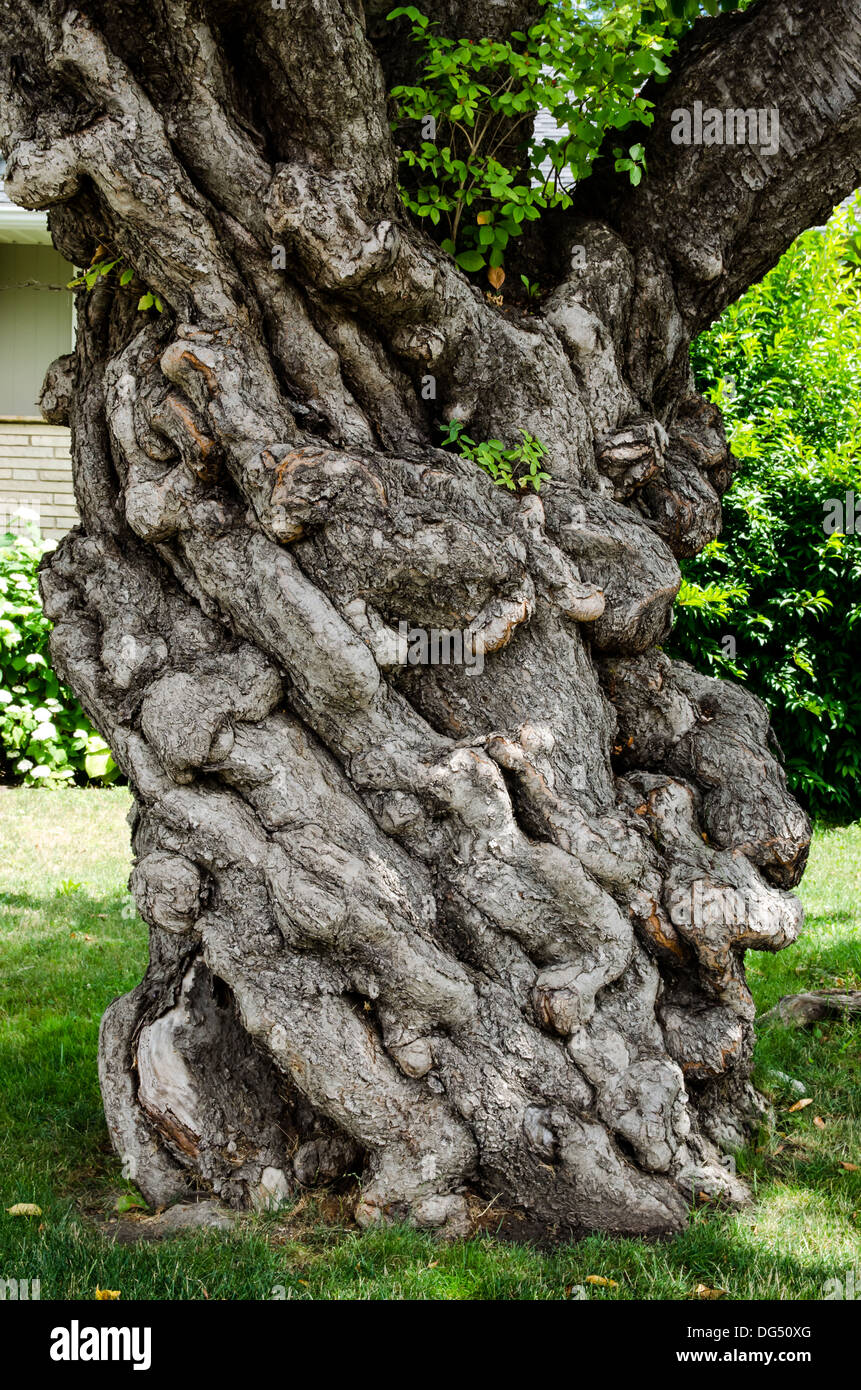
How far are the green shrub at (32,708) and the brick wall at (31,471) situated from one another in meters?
1.11

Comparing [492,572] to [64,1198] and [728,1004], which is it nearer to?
[728,1004]

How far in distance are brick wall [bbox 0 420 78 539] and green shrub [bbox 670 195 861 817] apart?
271 inches

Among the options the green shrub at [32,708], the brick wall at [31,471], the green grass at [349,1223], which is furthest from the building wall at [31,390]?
the green grass at [349,1223]

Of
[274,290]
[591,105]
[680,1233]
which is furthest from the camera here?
[591,105]

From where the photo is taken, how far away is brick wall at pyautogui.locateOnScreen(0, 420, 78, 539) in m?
12.5

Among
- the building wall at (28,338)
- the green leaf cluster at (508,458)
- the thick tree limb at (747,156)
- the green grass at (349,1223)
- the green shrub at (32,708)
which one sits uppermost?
the building wall at (28,338)

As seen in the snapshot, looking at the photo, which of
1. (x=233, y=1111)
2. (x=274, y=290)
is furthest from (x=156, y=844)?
(x=274, y=290)

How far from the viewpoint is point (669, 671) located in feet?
16.8

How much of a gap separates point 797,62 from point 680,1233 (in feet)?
15.0

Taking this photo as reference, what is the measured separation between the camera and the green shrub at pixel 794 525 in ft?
32.5

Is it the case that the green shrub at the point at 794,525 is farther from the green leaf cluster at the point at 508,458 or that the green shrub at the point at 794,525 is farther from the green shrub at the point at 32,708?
the green shrub at the point at 32,708

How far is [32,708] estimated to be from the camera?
1117 centimetres

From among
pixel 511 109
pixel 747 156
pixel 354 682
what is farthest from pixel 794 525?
pixel 354 682

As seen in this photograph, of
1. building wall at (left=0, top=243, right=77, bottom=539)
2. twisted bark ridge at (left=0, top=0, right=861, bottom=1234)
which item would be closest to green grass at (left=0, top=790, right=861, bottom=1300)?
twisted bark ridge at (left=0, top=0, right=861, bottom=1234)
